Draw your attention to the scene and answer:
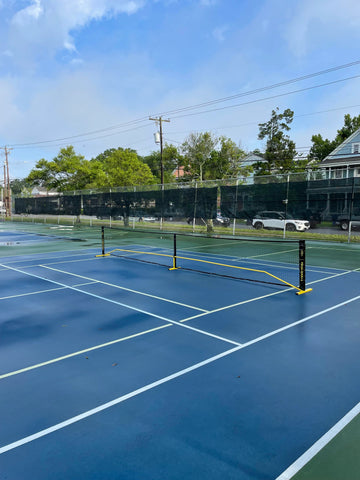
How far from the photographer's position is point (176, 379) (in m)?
4.48

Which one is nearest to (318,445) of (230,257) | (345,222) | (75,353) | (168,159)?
(75,353)

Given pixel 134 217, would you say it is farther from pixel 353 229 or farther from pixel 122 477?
pixel 122 477

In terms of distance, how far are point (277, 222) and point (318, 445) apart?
19.4m

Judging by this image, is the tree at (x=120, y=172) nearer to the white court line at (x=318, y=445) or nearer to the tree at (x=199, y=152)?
the tree at (x=199, y=152)

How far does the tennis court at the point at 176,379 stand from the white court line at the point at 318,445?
11mm

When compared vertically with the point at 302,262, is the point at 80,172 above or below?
above

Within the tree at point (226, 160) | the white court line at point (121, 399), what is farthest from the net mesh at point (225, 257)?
the tree at point (226, 160)

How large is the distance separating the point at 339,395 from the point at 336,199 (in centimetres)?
1568

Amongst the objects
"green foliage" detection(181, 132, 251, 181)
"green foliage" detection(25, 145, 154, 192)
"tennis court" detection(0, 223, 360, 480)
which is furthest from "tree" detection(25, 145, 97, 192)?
"tennis court" detection(0, 223, 360, 480)

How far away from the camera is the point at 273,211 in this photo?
21125 mm

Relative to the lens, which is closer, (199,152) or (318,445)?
(318,445)

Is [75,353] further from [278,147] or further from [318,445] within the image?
[278,147]

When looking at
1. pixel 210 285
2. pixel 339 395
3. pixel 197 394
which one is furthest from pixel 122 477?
pixel 210 285

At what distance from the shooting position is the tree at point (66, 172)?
3953 cm
